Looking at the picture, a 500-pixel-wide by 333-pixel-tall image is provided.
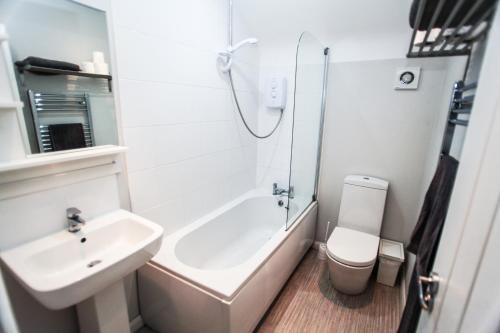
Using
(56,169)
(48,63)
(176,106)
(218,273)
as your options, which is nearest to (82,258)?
(56,169)

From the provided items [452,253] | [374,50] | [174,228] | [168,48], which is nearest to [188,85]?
[168,48]

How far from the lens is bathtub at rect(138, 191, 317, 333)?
1.39 metres

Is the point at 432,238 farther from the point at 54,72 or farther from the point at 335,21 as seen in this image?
the point at 335,21

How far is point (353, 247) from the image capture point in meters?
2.02

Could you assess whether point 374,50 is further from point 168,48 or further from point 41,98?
point 41,98

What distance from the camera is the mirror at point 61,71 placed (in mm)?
1059

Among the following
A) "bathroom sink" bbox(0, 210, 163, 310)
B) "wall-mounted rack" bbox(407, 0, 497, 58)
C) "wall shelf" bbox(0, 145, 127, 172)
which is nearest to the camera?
"wall-mounted rack" bbox(407, 0, 497, 58)

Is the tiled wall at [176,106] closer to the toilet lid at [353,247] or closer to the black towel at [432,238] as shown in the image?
the toilet lid at [353,247]

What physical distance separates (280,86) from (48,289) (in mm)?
2350

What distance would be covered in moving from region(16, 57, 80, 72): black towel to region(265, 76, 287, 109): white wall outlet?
1.77m

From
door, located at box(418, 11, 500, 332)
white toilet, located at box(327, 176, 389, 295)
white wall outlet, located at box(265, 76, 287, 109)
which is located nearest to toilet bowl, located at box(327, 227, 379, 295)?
white toilet, located at box(327, 176, 389, 295)

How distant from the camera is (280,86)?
2.54 meters

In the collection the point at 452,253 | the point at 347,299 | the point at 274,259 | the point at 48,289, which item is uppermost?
the point at 452,253

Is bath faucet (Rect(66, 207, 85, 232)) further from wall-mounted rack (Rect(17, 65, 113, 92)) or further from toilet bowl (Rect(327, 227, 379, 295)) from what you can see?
toilet bowl (Rect(327, 227, 379, 295))
